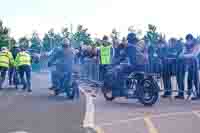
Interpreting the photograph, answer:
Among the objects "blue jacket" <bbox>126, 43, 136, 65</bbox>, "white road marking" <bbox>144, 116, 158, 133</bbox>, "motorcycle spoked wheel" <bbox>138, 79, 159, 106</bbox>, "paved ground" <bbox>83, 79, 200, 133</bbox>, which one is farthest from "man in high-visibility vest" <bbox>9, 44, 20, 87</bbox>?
"white road marking" <bbox>144, 116, 158, 133</bbox>

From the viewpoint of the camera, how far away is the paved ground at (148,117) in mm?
10852

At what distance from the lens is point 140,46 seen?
16109mm

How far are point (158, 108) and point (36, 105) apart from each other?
3630 mm

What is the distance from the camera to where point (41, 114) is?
13.5m

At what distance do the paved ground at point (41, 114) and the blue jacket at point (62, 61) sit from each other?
1013mm

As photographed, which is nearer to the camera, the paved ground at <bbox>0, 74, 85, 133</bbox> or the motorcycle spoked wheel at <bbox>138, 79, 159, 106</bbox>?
the paved ground at <bbox>0, 74, 85, 133</bbox>

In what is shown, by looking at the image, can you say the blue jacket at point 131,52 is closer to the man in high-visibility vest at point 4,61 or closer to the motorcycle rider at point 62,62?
the motorcycle rider at point 62,62

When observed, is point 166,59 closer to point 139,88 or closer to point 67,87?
point 139,88

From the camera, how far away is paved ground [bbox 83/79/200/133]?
35.6 feet

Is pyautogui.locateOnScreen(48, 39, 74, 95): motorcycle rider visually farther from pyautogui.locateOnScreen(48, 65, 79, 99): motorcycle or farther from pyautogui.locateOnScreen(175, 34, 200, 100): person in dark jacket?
pyautogui.locateOnScreen(175, 34, 200, 100): person in dark jacket

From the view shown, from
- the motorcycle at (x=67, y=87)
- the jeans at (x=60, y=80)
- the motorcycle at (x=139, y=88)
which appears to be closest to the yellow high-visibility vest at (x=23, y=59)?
the jeans at (x=60, y=80)

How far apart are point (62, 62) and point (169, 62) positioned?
3919 mm

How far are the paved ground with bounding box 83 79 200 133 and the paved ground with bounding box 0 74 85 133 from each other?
0.57 m

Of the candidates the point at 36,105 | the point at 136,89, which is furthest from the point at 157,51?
the point at 36,105
